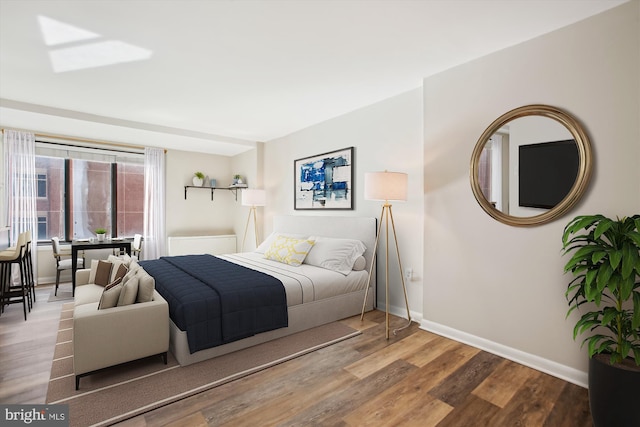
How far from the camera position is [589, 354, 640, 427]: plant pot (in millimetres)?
1620

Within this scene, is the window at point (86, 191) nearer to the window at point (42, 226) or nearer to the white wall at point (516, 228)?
the window at point (42, 226)

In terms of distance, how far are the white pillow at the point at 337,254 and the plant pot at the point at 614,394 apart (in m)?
2.19

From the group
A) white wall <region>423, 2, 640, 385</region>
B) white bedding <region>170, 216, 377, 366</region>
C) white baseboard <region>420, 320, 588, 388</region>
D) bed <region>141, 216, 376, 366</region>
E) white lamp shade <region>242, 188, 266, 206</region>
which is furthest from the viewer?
white lamp shade <region>242, 188, 266, 206</region>

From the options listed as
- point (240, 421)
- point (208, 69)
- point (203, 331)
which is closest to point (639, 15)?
point (208, 69)

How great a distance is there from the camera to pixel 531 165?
2502mm

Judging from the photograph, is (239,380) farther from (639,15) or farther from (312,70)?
(639,15)

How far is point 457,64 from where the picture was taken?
2.89 meters

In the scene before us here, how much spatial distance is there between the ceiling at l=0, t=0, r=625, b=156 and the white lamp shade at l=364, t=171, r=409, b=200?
3.32 ft

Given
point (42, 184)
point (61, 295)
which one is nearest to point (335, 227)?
point (61, 295)

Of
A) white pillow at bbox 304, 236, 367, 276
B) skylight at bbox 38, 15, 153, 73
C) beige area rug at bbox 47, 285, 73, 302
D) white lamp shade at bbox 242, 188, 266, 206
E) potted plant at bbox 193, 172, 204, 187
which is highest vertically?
skylight at bbox 38, 15, 153, 73

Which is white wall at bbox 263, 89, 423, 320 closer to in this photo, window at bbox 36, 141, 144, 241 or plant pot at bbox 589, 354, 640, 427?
plant pot at bbox 589, 354, 640, 427

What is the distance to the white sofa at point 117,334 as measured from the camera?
2.11 meters

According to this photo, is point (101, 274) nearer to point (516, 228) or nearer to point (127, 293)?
point (127, 293)

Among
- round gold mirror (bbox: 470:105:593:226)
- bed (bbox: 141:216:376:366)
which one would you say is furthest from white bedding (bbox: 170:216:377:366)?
round gold mirror (bbox: 470:105:593:226)
